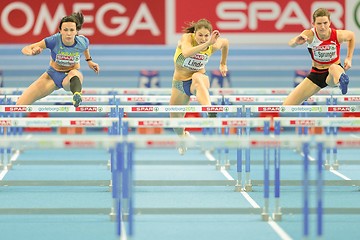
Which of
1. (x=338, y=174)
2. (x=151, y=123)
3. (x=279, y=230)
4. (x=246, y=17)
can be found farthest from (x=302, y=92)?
(x=246, y=17)

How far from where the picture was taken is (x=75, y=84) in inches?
396

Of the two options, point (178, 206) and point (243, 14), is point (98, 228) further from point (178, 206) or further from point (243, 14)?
point (243, 14)

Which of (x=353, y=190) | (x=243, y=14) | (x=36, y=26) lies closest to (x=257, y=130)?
(x=243, y=14)

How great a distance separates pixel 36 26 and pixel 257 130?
497 cm

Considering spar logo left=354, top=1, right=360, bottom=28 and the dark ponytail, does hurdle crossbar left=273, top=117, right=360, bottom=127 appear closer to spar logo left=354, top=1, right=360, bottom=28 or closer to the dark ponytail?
the dark ponytail

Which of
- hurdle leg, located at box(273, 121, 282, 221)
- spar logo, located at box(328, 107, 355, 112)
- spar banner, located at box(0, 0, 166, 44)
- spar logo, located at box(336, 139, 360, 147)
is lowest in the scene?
hurdle leg, located at box(273, 121, 282, 221)

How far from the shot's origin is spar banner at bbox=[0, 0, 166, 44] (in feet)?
56.6

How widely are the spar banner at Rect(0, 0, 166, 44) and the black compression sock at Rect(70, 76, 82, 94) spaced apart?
7259 millimetres

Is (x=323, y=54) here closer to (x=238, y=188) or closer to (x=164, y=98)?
(x=238, y=188)

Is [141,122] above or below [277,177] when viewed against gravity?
above

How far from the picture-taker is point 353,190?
10453 millimetres

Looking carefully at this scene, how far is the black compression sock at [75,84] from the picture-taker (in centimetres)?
1002

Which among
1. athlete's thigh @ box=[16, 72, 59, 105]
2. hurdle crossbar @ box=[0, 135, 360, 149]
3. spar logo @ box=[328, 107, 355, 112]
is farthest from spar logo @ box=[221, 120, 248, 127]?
athlete's thigh @ box=[16, 72, 59, 105]

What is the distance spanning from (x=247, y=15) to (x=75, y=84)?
25.9 feet
